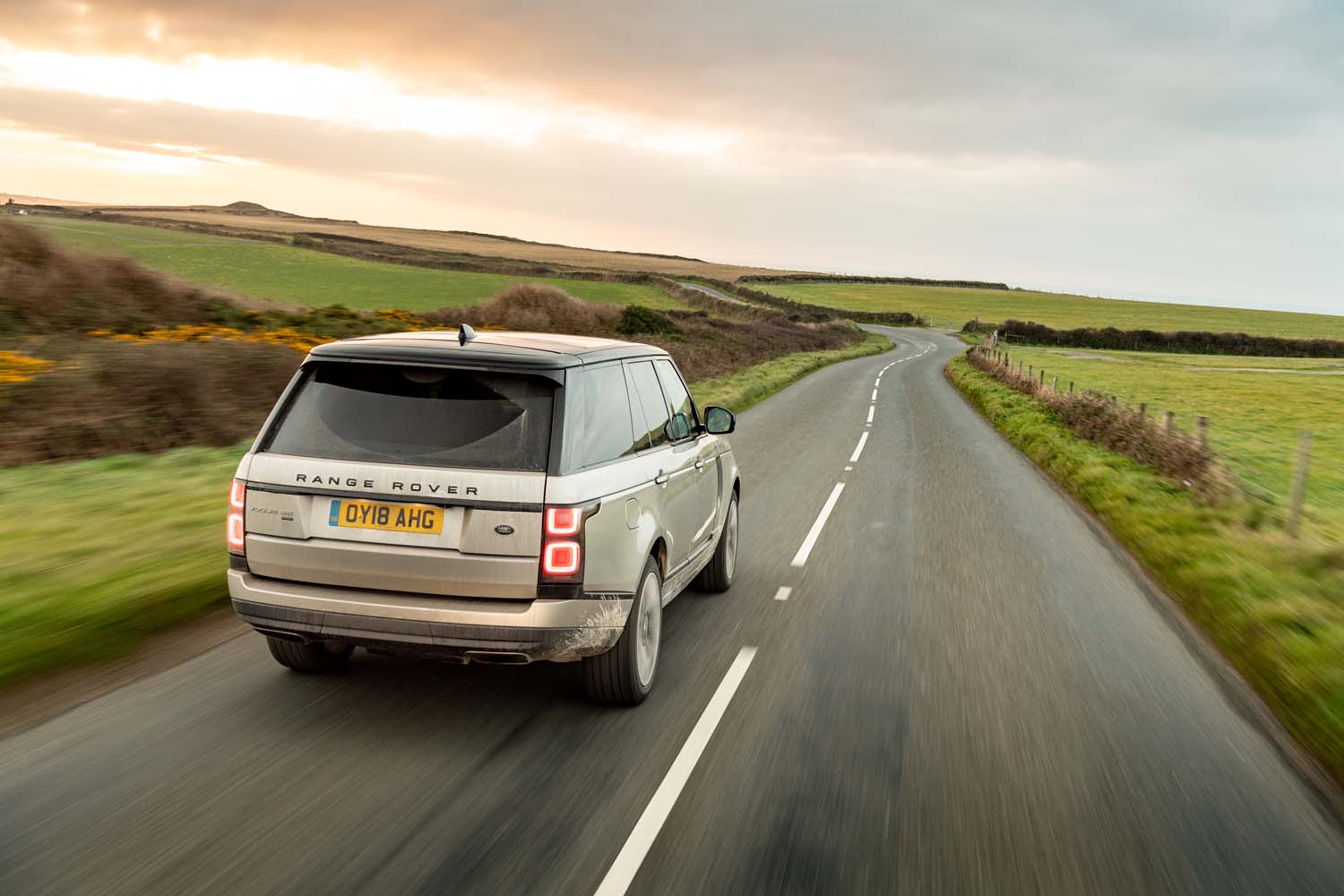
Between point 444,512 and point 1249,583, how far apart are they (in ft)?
21.8

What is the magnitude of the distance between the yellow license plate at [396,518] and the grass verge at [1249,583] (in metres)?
4.40

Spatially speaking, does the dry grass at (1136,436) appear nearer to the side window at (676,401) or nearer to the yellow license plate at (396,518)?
the side window at (676,401)

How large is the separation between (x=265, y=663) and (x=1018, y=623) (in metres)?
5.04

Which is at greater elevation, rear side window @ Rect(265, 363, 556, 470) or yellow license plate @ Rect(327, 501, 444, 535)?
rear side window @ Rect(265, 363, 556, 470)

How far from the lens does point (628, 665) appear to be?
491 centimetres

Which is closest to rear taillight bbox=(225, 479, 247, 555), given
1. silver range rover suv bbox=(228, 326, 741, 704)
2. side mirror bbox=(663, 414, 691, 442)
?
silver range rover suv bbox=(228, 326, 741, 704)

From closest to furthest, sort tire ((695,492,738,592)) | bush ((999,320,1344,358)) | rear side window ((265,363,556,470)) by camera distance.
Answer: rear side window ((265,363,556,470)) → tire ((695,492,738,592)) → bush ((999,320,1344,358))

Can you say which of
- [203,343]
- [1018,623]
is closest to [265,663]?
[1018,623]

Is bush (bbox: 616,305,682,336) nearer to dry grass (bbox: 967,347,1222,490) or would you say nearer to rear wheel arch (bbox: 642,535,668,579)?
→ dry grass (bbox: 967,347,1222,490)

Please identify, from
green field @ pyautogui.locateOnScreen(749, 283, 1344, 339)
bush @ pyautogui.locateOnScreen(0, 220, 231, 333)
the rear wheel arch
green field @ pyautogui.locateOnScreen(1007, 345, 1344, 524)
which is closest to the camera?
the rear wheel arch

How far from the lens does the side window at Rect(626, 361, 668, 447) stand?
5660 mm

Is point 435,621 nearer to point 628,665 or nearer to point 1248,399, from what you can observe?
point 628,665

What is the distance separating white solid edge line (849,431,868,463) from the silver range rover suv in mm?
11203

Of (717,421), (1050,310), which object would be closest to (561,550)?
(717,421)
